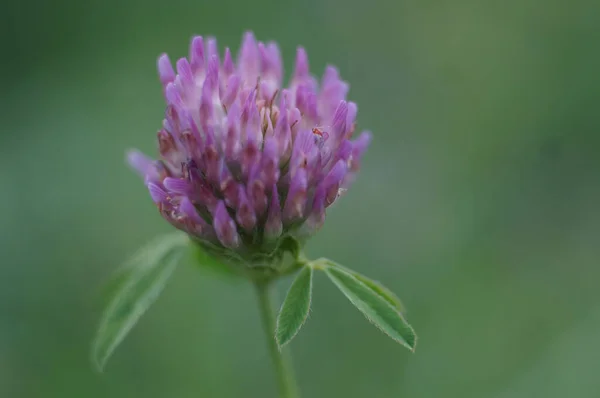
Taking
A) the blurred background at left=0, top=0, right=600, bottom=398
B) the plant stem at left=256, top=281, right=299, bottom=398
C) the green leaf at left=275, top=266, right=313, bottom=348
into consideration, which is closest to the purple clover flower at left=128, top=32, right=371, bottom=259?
the green leaf at left=275, top=266, right=313, bottom=348

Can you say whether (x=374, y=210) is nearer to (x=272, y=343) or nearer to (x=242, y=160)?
(x=272, y=343)

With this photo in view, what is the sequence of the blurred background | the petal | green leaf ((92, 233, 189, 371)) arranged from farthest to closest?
the blurred background < green leaf ((92, 233, 189, 371)) < the petal

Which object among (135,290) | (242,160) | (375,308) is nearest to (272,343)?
(375,308)

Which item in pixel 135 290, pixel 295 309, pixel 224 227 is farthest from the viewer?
pixel 135 290

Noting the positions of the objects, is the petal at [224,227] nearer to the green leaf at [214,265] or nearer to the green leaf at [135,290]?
the green leaf at [214,265]

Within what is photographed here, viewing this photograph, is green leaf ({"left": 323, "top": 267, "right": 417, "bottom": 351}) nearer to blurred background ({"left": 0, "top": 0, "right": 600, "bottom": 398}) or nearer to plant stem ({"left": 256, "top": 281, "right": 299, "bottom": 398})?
plant stem ({"left": 256, "top": 281, "right": 299, "bottom": 398})

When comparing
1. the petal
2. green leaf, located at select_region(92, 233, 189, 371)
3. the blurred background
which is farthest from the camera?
the blurred background
